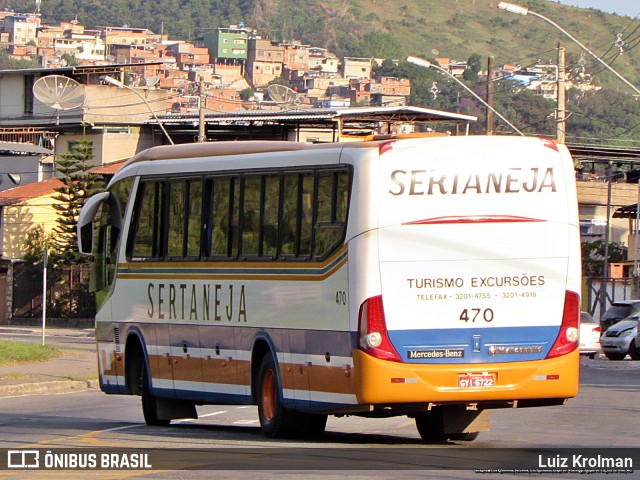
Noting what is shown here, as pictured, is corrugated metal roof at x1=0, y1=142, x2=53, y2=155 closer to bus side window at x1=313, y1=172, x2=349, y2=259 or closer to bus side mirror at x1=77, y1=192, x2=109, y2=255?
bus side mirror at x1=77, y1=192, x2=109, y2=255

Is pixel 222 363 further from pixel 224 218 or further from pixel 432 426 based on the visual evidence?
pixel 432 426

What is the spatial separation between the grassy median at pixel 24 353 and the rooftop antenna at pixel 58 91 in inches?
1452

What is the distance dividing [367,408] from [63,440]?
3652 mm

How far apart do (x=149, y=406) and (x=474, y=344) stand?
5.95 m

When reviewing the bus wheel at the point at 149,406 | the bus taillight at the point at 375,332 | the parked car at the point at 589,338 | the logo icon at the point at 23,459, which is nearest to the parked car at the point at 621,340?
the parked car at the point at 589,338

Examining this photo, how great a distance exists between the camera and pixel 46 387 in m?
25.3

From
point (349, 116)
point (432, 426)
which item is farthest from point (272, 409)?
point (349, 116)

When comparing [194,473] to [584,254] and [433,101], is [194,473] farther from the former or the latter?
[433,101]

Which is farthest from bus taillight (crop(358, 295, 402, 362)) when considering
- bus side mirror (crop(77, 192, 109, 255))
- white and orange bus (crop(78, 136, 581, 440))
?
bus side mirror (crop(77, 192, 109, 255))

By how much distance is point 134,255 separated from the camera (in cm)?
1847

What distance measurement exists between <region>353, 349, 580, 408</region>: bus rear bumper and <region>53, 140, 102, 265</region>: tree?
49.1 meters

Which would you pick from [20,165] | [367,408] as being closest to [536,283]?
[367,408]

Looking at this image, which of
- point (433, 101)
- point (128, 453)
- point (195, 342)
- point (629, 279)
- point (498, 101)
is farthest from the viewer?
point (433, 101)

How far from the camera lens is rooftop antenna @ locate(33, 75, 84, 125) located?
70412 millimetres
